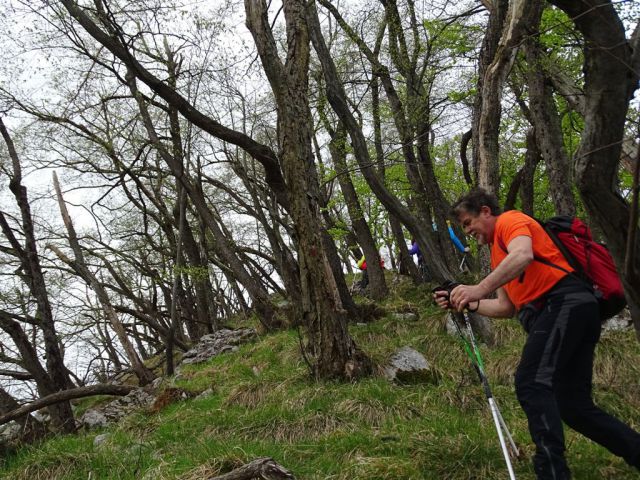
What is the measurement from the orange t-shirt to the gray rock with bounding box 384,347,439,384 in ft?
10.4

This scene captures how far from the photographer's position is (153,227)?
19.8m

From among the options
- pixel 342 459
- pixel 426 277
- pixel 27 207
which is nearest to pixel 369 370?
pixel 342 459

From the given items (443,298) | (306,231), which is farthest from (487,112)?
(443,298)

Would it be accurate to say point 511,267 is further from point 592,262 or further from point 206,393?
point 206,393

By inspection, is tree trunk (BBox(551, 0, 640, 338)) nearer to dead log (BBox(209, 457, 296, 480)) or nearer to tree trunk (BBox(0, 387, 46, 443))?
dead log (BBox(209, 457, 296, 480))

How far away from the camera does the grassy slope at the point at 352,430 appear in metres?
3.69

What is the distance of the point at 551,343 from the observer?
9.43ft

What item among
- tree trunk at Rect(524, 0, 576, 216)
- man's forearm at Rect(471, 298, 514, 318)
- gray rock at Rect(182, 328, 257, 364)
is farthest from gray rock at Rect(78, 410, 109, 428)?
tree trunk at Rect(524, 0, 576, 216)

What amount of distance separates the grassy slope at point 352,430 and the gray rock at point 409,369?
17 centimetres

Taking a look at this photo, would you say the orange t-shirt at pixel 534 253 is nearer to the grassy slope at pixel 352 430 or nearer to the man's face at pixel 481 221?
the man's face at pixel 481 221

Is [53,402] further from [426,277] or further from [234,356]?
[426,277]

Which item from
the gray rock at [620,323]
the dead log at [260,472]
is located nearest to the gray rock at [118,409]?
the dead log at [260,472]

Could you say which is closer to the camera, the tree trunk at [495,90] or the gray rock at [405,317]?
the tree trunk at [495,90]

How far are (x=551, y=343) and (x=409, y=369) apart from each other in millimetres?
3558
